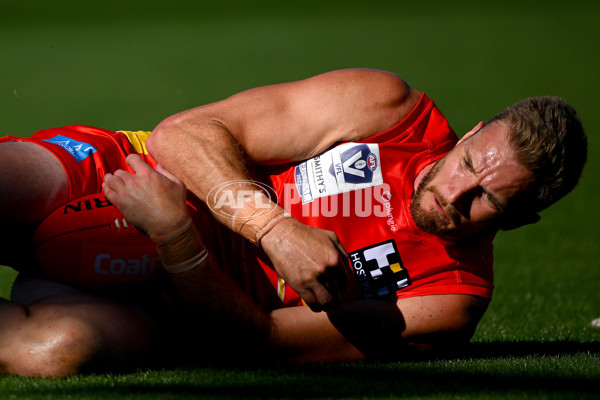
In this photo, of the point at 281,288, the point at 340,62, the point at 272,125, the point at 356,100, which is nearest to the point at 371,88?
the point at 356,100

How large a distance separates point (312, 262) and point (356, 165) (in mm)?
598

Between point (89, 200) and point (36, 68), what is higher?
point (89, 200)

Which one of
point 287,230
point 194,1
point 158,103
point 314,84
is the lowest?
point 158,103

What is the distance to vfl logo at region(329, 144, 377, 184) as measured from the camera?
2.77 meters

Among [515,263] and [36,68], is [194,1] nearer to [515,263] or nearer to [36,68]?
[36,68]

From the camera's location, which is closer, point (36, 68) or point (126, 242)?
point (126, 242)

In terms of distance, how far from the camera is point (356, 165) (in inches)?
109

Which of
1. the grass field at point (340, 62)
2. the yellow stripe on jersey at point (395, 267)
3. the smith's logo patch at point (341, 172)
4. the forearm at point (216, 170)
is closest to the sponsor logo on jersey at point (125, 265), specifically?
the forearm at point (216, 170)

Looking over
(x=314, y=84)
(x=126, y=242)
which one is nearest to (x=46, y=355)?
(x=126, y=242)

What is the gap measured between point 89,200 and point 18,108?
8.87 metres

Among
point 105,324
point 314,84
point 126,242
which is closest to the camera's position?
point 105,324

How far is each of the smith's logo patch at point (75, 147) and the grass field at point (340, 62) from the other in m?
2.06

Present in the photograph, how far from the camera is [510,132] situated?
8.72 ft

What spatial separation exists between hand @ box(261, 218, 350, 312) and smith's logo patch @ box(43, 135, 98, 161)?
→ 0.86 m
